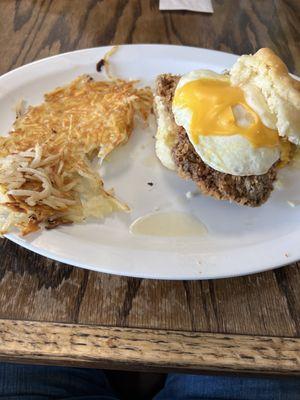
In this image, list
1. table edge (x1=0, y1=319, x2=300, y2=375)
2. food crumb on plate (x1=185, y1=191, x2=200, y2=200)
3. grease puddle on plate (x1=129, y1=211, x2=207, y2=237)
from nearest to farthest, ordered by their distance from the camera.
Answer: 1. table edge (x1=0, y1=319, x2=300, y2=375)
2. grease puddle on plate (x1=129, y1=211, x2=207, y2=237)
3. food crumb on plate (x1=185, y1=191, x2=200, y2=200)

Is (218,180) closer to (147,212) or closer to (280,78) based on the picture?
(147,212)

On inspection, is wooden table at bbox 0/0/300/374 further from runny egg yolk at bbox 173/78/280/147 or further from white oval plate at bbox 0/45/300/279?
runny egg yolk at bbox 173/78/280/147

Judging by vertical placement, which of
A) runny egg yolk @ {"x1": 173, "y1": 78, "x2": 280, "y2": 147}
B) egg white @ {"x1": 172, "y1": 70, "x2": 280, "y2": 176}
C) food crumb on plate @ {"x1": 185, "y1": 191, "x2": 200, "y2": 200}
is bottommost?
food crumb on plate @ {"x1": 185, "y1": 191, "x2": 200, "y2": 200}

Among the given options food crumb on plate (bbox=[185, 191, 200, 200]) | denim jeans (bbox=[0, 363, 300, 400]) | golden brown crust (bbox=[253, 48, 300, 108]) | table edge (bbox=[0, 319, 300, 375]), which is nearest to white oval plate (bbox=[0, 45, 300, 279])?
food crumb on plate (bbox=[185, 191, 200, 200])

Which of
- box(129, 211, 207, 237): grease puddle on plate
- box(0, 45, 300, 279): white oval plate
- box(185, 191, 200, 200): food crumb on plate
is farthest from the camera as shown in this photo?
box(185, 191, 200, 200): food crumb on plate

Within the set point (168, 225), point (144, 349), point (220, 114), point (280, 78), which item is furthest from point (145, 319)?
point (280, 78)

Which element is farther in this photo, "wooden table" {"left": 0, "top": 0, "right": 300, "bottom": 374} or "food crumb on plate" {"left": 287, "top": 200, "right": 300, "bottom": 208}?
"food crumb on plate" {"left": 287, "top": 200, "right": 300, "bottom": 208}

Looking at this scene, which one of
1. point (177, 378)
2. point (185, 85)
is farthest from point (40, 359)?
point (185, 85)
